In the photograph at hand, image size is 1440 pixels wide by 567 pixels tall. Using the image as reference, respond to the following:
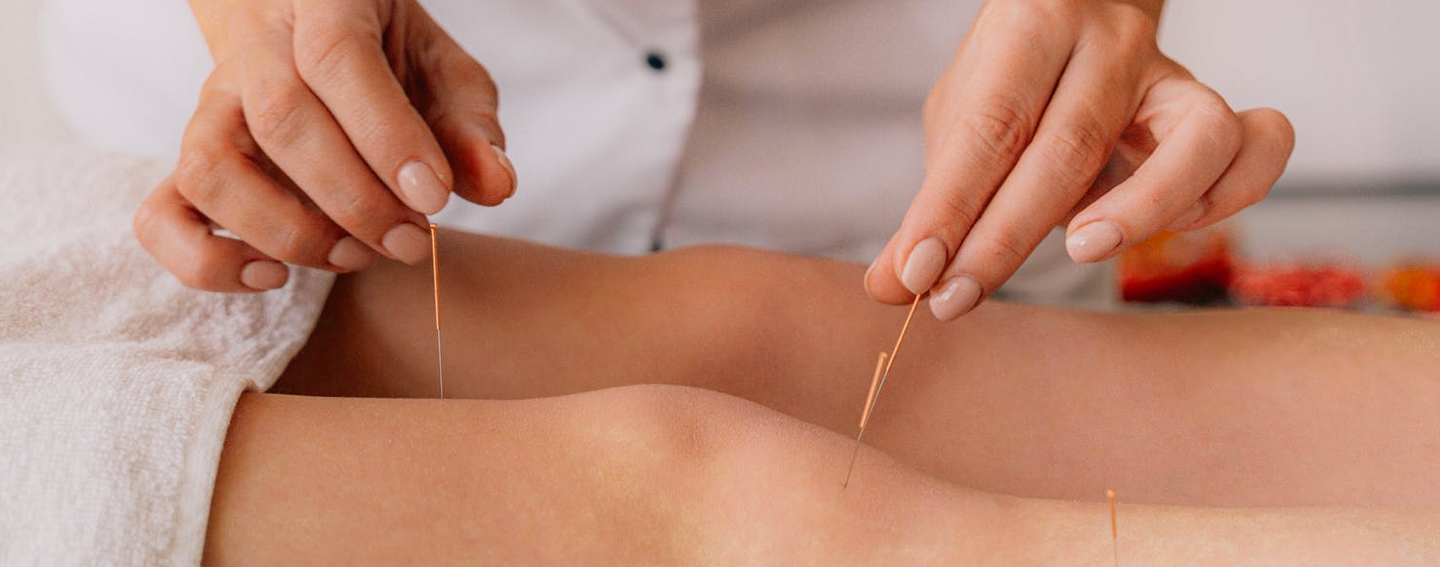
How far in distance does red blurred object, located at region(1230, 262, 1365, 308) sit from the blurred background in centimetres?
1

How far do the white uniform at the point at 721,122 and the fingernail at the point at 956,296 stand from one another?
0.45 meters

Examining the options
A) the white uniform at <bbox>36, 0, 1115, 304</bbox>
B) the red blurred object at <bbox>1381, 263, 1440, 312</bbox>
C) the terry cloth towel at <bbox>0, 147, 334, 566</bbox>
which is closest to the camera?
the terry cloth towel at <bbox>0, 147, 334, 566</bbox>

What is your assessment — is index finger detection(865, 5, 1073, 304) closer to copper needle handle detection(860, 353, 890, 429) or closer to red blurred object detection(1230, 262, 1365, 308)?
copper needle handle detection(860, 353, 890, 429)

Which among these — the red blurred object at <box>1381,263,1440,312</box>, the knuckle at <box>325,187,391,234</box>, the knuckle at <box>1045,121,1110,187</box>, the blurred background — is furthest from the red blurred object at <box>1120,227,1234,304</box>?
the knuckle at <box>325,187,391,234</box>

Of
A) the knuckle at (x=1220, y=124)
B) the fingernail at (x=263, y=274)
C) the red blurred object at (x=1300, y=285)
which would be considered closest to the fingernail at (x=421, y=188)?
the fingernail at (x=263, y=274)

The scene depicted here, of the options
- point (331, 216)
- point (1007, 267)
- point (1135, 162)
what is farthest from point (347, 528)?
point (1135, 162)

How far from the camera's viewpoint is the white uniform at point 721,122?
1166mm

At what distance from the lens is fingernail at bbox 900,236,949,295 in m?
0.76

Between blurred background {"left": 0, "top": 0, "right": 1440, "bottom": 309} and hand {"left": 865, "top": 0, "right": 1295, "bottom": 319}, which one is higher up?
hand {"left": 865, "top": 0, "right": 1295, "bottom": 319}

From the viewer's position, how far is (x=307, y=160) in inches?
30.0

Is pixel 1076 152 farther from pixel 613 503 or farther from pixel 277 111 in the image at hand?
pixel 277 111

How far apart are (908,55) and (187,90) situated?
92cm

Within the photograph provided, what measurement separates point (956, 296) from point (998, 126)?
127 millimetres

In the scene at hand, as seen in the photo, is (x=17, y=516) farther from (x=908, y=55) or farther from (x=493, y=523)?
(x=908, y=55)
